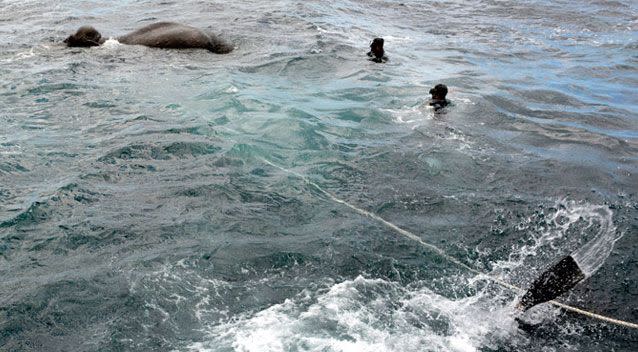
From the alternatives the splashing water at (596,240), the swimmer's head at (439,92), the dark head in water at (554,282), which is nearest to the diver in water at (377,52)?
the swimmer's head at (439,92)

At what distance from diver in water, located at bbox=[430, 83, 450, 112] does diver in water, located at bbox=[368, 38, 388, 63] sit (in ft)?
10.0

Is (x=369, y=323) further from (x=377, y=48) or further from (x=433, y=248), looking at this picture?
(x=377, y=48)

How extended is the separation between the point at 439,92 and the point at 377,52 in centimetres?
332

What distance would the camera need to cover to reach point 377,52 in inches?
487

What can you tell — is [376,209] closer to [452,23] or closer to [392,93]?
[392,93]

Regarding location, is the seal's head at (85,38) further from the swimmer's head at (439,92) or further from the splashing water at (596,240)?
the splashing water at (596,240)

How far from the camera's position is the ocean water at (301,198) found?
4.71 metres

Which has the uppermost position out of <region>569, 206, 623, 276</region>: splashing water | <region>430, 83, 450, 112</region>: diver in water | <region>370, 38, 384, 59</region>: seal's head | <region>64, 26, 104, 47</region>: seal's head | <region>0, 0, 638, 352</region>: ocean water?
<region>64, 26, 104, 47</region>: seal's head

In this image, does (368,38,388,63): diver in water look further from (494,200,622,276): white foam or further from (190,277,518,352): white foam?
(190,277,518,352): white foam

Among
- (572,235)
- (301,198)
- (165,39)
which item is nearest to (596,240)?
(572,235)

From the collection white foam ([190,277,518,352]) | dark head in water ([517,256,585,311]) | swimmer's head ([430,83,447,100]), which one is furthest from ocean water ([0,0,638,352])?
swimmer's head ([430,83,447,100])

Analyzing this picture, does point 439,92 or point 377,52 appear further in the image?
point 377,52

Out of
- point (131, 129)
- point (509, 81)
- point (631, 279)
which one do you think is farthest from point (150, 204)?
Result: point (509, 81)

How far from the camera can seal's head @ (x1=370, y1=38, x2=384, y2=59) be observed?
481 inches
